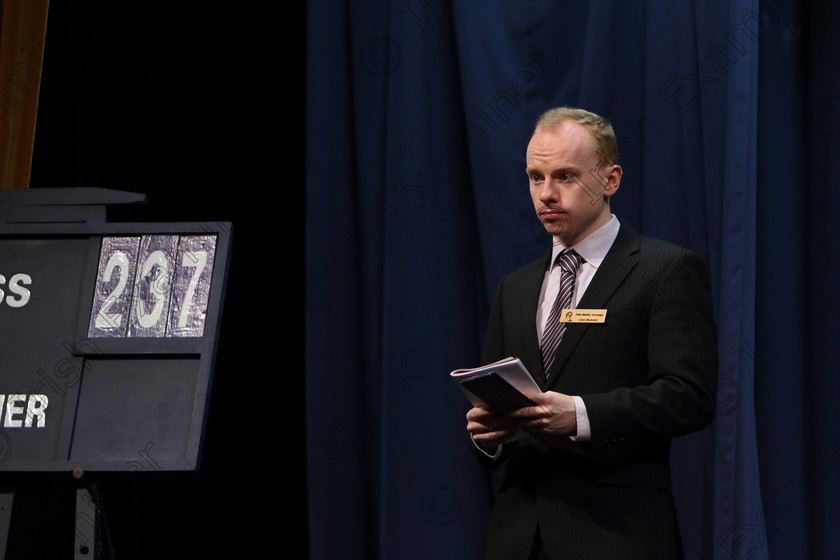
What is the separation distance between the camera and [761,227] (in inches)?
97.9

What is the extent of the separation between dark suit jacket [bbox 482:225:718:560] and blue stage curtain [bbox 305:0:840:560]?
591 mm

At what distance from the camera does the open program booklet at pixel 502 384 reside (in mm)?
1595

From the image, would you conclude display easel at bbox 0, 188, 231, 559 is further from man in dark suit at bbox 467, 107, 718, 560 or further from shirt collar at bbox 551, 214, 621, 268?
shirt collar at bbox 551, 214, 621, 268

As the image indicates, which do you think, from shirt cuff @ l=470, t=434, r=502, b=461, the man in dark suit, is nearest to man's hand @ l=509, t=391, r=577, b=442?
the man in dark suit

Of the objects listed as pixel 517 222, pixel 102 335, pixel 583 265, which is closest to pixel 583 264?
pixel 583 265

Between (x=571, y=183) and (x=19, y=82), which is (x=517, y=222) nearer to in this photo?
(x=571, y=183)

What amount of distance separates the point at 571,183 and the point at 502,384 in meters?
0.51

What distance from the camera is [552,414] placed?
1.66 metres

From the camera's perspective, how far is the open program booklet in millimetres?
1595

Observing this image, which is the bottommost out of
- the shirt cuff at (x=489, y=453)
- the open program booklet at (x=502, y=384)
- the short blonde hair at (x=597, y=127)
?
the shirt cuff at (x=489, y=453)

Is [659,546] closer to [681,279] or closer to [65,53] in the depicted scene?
[681,279]

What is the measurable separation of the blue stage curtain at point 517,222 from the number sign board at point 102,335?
2.46 ft

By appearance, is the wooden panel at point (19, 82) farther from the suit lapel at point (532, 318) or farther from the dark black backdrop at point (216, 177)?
the suit lapel at point (532, 318)

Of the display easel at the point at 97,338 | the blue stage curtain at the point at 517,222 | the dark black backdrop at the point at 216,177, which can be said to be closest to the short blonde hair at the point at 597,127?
the blue stage curtain at the point at 517,222
